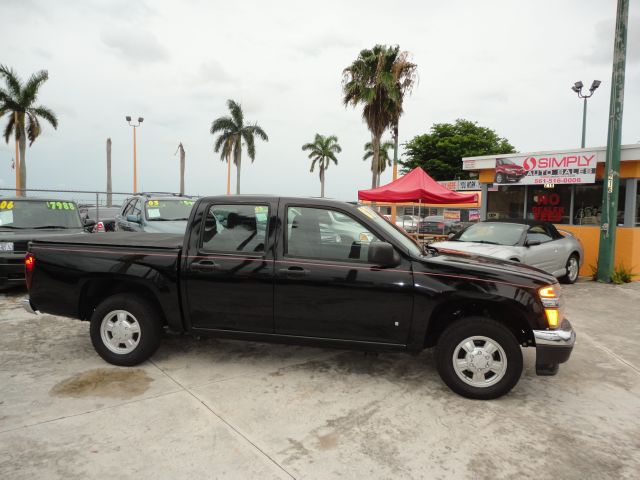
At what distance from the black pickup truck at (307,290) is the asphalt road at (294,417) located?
0.39 metres

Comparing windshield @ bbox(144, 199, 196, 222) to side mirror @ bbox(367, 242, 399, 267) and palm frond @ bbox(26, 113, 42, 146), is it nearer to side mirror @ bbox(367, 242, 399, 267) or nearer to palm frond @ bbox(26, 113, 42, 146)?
side mirror @ bbox(367, 242, 399, 267)

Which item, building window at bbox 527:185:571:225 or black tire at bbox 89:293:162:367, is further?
building window at bbox 527:185:571:225

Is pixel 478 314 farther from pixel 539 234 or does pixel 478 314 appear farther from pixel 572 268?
pixel 572 268

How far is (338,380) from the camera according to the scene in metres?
4.12

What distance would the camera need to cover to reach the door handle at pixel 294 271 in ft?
12.8

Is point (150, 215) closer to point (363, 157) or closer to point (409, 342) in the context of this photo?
point (409, 342)

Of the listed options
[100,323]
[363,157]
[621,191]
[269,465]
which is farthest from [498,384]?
[363,157]

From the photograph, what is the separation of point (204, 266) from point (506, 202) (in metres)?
11.0

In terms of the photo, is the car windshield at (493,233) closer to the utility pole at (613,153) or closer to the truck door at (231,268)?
the utility pole at (613,153)

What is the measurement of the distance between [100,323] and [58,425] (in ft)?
4.05

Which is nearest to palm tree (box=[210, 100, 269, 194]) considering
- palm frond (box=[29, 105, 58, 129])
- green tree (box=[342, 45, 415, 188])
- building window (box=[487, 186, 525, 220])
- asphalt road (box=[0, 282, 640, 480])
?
palm frond (box=[29, 105, 58, 129])

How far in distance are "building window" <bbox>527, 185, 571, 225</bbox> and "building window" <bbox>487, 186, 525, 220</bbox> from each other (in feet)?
0.83

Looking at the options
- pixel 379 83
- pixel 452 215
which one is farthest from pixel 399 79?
pixel 452 215

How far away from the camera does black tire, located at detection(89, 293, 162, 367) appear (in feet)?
14.0
